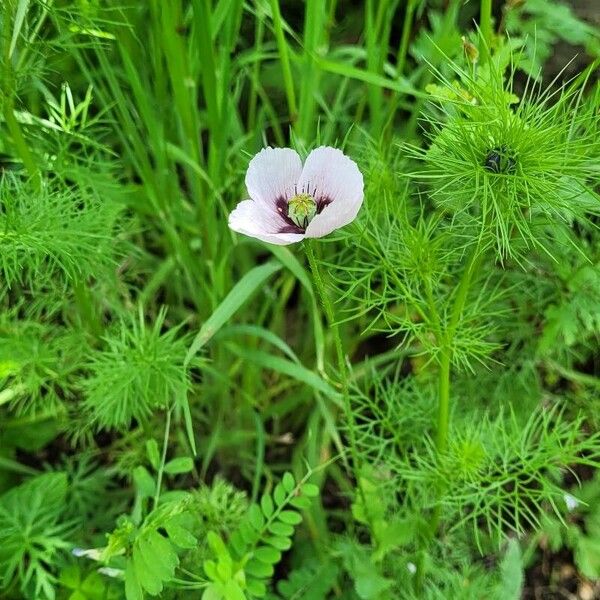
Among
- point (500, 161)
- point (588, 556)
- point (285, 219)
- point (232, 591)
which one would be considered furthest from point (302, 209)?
point (588, 556)

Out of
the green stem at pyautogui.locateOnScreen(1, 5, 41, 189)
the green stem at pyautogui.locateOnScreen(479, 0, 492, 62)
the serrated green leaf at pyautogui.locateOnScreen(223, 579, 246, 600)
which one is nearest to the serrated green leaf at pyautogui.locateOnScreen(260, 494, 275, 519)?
the serrated green leaf at pyautogui.locateOnScreen(223, 579, 246, 600)

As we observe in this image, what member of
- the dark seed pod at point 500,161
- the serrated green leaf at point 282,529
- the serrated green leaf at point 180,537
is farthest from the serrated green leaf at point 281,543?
the dark seed pod at point 500,161

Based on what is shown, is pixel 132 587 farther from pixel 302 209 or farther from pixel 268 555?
pixel 302 209

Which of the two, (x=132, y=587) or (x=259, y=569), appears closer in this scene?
(x=132, y=587)

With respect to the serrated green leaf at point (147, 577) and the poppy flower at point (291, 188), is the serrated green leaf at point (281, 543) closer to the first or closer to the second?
the serrated green leaf at point (147, 577)

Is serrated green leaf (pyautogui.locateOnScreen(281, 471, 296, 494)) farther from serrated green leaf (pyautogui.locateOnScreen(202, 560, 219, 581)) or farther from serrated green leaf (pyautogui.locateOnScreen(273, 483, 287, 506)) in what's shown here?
serrated green leaf (pyautogui.locateOnScreen(202, 560, 219, 581))

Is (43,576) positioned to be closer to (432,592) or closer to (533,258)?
(432,592)
